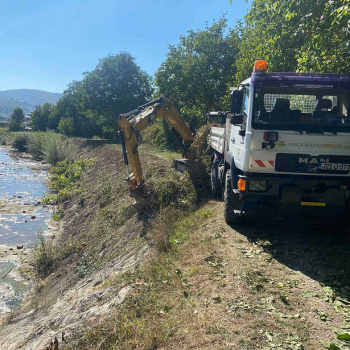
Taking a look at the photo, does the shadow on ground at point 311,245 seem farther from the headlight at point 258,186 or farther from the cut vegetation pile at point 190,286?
the headlight at point 258,186

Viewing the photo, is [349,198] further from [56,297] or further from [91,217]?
[91,217]

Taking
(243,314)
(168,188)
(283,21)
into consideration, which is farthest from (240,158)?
(168,188)

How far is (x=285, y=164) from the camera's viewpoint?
5.74 m

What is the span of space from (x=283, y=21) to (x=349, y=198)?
4525 mm

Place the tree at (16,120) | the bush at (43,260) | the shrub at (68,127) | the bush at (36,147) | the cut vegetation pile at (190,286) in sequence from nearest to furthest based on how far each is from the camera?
the cut vegetation pile at (190,286), the bush at (43,260), the bush at (36,147), the shrub at (68,127), the tree at (16,120)

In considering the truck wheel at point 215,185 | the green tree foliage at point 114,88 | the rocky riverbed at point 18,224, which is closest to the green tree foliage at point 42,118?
the green tree foliage at point 114,88

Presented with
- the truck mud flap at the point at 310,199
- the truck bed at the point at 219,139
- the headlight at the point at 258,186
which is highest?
the truck bed at the point at 219,139

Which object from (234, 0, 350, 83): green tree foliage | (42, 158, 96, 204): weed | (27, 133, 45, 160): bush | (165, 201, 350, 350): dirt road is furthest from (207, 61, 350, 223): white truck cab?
(27, 133, 45, 160): bush

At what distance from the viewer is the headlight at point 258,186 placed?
5918mm

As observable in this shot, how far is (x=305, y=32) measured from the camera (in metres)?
7.40

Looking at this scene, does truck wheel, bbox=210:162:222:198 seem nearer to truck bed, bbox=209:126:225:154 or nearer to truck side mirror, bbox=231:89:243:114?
truck bed, bbox=209:126:225:154

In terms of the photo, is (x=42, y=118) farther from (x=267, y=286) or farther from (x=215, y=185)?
(x=267, y=286)

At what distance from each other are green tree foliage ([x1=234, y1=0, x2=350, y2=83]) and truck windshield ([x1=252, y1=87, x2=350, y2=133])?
50.2 inches

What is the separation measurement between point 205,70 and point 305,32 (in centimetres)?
1429
